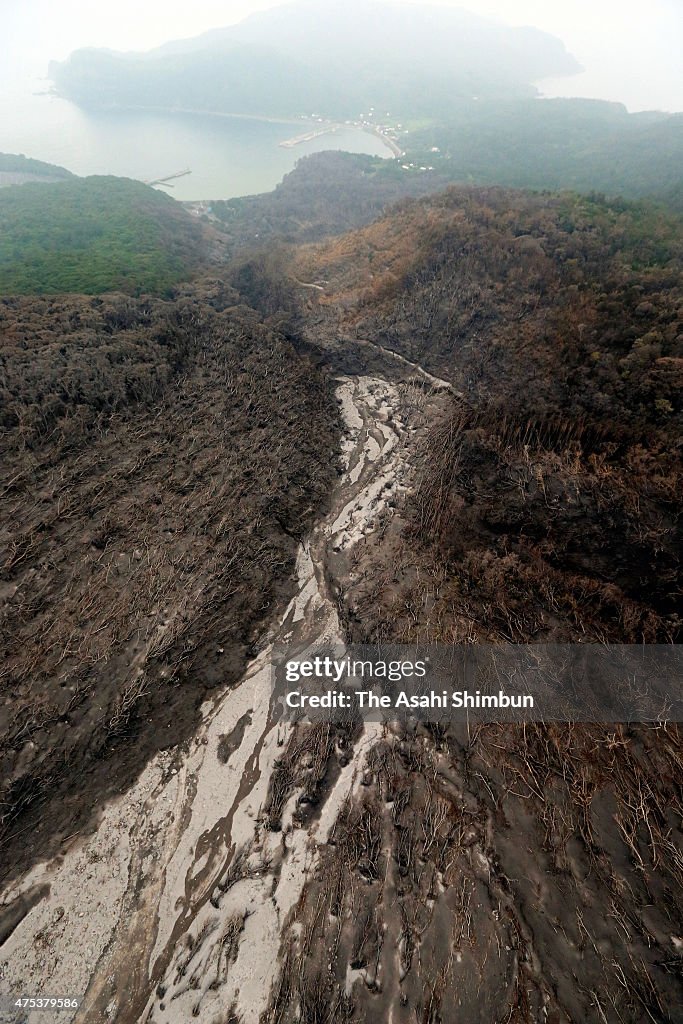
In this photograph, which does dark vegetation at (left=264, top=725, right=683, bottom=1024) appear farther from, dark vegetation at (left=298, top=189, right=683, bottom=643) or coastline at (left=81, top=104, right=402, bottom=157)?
coastline at (left=81, top=104, right=402, bottom=157)

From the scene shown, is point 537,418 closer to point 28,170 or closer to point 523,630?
point 523,630

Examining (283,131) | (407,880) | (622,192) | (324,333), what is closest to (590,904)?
(407,880)

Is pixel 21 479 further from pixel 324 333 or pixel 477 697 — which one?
pixel 324 333

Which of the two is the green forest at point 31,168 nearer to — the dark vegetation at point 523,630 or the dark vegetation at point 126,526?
the dark vegetation at point 126,526

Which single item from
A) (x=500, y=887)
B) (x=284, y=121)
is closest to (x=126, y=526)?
(x=500, y=887)

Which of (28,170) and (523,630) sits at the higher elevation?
(28,170)
